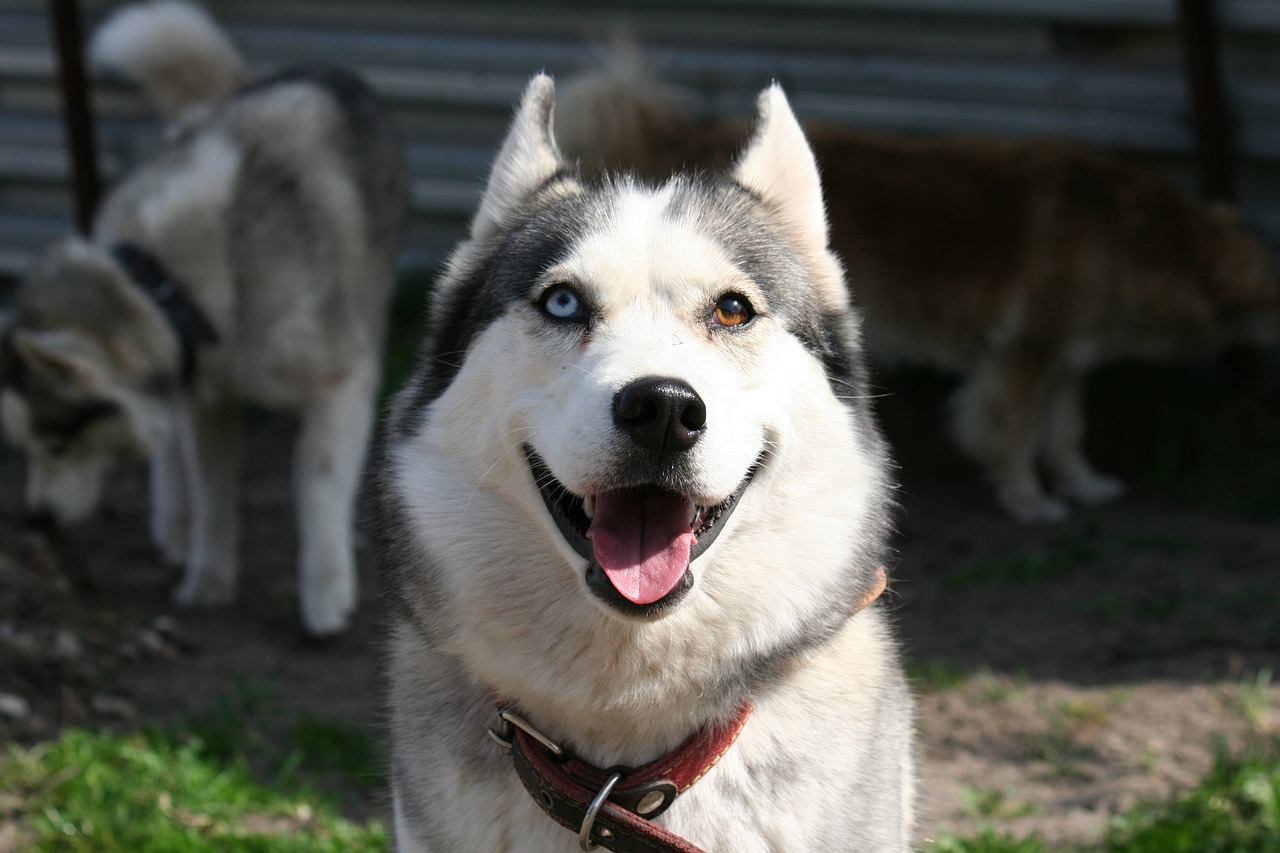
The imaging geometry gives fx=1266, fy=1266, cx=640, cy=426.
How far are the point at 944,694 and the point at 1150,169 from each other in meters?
3.82

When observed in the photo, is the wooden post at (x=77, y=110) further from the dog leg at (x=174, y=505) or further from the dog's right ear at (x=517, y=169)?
the dog's right ear at (x=517, y=169)

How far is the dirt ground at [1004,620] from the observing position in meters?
3.80

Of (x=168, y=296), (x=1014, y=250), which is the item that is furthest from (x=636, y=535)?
(x=1014, y=250)

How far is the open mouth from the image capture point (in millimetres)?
1974

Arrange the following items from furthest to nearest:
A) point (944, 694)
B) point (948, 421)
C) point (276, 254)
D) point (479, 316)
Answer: point (948, 421)
point (276, 254)
point (944, 694)
point (479, 316)

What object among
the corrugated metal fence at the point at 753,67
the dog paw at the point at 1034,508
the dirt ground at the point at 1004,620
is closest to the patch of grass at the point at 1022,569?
the dirt ground at the point at 1004,620

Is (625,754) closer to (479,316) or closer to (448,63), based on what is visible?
(479,316)

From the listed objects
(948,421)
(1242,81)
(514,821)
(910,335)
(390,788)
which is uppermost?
(1242,81)

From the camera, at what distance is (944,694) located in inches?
167

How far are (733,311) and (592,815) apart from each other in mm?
915

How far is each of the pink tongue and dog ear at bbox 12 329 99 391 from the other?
3.61 meters

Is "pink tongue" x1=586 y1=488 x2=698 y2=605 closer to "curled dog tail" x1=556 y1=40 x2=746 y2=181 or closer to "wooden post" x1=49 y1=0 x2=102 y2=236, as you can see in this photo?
"curled dog tail" x1=556 y1=40 x2=746 y2=181

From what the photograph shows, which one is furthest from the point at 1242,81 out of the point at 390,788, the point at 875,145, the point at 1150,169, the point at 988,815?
the point at 390,788

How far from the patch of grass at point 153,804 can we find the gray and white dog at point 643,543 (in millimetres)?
1042
